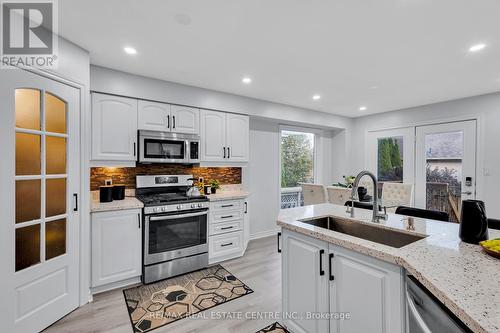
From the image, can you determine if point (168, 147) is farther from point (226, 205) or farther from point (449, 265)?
point (449, 265)

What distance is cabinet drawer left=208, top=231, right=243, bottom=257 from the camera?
3.26 m

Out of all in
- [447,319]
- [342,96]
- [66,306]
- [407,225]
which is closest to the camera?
[447,319]

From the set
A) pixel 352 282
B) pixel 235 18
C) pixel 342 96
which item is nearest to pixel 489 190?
pixel 342 96

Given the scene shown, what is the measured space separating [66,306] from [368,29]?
3672mm

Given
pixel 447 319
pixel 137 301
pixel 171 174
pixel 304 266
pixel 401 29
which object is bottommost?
pixel 137 301

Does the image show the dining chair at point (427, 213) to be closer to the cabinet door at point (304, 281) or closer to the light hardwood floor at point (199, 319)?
the cabinet door at point (304, 281)

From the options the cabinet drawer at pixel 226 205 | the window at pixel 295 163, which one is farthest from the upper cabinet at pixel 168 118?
the window at pixel 295 163

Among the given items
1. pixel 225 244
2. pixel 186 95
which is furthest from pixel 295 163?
pixel 186 95

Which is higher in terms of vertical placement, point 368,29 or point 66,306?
point 368,29

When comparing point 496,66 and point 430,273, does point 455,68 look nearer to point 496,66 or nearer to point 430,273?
point 496,66

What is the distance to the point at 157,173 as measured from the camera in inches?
135

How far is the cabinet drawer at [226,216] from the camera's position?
10.7ft

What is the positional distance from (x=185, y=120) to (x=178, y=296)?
7.24 feet

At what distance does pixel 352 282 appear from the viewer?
4.58ft
